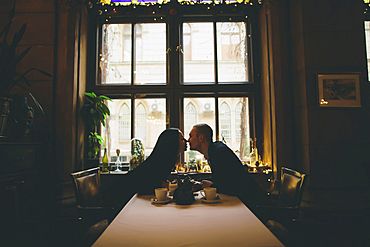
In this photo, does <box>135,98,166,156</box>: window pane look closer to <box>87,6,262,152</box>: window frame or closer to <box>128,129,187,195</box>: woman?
<box>87,6,262,152</box>: window frame

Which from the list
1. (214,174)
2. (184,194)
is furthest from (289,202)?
(184,194)

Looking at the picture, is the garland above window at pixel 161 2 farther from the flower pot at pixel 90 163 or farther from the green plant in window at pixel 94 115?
the flower pot at pixel 90 163

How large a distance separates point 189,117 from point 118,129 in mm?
1149

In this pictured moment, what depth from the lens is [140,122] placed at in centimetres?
383

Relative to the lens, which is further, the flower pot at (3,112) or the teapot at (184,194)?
the flower pot at (3,112)

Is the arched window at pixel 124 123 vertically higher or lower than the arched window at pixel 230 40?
lower

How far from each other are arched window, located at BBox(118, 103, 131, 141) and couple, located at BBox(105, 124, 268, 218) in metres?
1.63

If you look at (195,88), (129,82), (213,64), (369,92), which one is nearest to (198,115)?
(195,88)

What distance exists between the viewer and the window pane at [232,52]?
12.8 feet

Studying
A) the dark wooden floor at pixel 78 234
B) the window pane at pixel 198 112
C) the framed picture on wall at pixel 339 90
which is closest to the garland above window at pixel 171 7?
the window pane at pixel 198 112

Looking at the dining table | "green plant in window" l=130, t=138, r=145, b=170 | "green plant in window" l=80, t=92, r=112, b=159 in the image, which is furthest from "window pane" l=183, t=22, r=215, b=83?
the dining table

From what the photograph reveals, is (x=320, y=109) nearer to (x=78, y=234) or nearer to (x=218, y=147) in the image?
(x=218, y=147)

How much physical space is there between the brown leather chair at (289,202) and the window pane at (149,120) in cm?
220

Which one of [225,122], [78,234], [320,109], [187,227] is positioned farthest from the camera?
[225,122]
